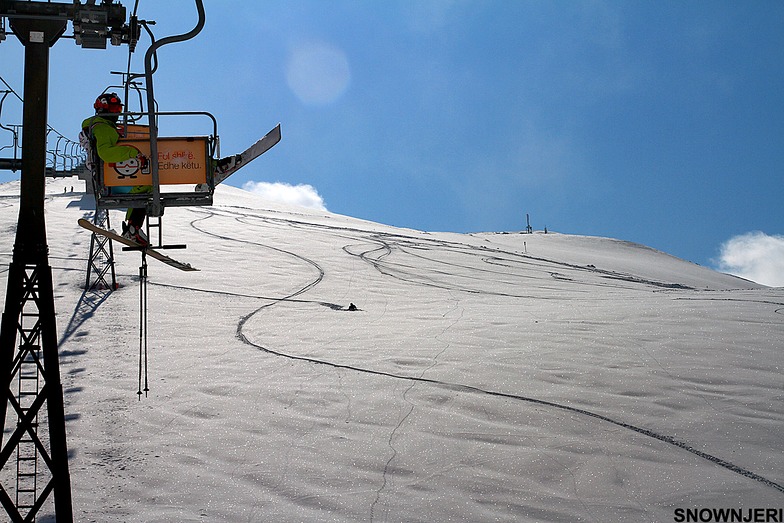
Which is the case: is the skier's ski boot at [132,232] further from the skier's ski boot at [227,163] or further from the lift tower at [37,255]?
the lift tower at [37,255]

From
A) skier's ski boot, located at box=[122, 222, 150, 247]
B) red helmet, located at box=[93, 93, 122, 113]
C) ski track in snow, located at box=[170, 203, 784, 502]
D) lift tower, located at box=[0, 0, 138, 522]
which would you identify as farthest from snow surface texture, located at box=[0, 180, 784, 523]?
red helmet, located at box=[93, 93, 122, 113]

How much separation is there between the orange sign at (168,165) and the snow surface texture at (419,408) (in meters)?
2.78

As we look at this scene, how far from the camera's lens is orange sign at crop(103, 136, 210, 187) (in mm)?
6688

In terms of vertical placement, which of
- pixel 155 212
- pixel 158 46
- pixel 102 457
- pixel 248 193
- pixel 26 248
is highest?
pixel 248 193

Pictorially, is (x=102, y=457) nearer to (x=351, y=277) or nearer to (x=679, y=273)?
(x=351, y=277)

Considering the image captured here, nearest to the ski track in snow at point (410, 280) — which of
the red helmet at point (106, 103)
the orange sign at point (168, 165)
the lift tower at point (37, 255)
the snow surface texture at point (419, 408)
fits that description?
the snow surface texture at point (419, 408)

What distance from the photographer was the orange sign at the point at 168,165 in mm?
6688

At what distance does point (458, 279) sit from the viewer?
19.3 meters

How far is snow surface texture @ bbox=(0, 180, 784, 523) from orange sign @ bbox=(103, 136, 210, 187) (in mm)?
2775

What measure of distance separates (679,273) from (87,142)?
31.6 meters

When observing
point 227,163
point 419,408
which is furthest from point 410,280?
point 227,163

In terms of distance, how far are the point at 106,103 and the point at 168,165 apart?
2.94 ft

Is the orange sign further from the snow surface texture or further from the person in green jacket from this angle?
the snow surface texture

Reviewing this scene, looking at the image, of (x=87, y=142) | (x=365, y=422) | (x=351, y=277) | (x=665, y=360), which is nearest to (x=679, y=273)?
(x=351, y=277)
